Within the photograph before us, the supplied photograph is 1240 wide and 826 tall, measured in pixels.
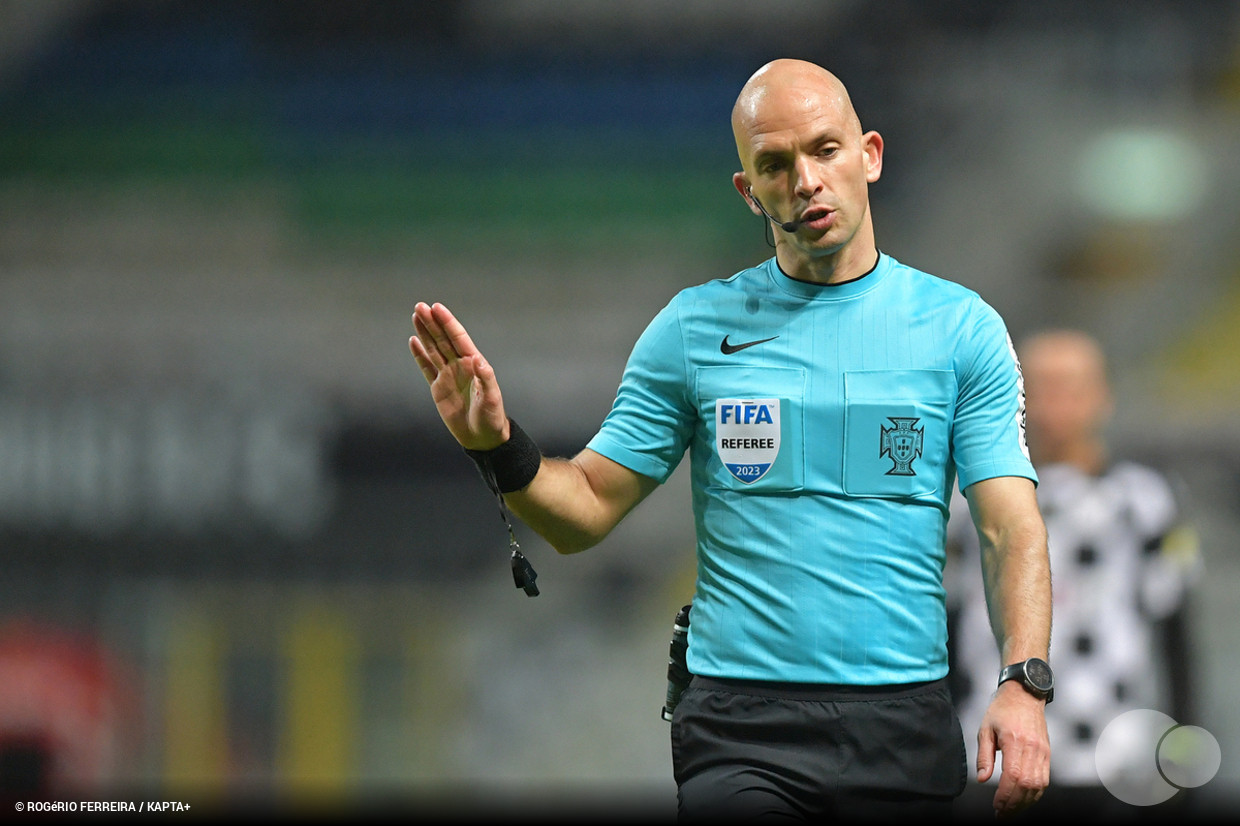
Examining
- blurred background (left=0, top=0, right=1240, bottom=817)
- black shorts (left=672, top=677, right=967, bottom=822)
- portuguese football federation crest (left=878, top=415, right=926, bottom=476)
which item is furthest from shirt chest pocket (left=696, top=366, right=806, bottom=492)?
blurred background (left=0, top=0, right=1240, bottom=817)

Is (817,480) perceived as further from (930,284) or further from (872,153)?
(872,153)

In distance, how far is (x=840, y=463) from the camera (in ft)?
7.80

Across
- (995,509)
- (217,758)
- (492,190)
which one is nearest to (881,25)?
(492,190)

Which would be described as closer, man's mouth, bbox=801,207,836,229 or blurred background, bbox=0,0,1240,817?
man's mouth, bbox=801,207,836,229

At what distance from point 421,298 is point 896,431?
23.2 feet

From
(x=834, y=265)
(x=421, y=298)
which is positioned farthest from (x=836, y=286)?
(x=421, y=298)

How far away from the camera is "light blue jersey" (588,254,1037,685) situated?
2.34 metres

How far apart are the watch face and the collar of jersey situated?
726 mm

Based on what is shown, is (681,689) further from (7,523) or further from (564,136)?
(564,136)

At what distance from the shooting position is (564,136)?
32.7 feet

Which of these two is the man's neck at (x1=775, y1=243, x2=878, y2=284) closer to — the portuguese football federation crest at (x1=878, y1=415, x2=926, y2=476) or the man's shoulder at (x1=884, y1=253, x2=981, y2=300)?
the man's shoulder at (x1=884, y1=253, x2=981, y2=300)

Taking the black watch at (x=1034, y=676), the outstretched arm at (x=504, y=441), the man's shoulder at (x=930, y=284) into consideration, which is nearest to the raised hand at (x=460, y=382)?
the outstretched arm at (x=504, y=441)

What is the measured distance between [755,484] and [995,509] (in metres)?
0.42

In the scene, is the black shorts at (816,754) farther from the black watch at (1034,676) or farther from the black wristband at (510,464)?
the black wristband at (510,464)
